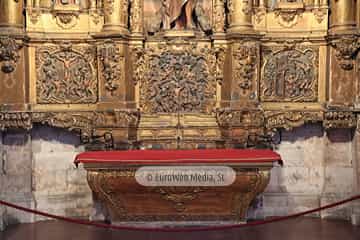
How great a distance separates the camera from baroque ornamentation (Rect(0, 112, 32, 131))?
7.74m

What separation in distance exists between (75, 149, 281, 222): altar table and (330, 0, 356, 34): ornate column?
7.83 feet

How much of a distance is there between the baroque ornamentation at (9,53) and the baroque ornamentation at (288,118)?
13.7 ft

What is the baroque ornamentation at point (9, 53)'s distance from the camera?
7617mm

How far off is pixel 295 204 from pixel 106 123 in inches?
142

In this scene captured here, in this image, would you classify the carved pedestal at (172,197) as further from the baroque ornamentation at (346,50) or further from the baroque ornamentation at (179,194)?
the baroque ornamentation at (346,50)

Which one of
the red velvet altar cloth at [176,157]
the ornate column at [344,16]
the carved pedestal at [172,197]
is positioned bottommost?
the carved pedestal at [172,197]

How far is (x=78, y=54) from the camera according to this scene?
8.27 m

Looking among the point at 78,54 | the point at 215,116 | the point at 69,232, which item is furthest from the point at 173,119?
the point at 69,232

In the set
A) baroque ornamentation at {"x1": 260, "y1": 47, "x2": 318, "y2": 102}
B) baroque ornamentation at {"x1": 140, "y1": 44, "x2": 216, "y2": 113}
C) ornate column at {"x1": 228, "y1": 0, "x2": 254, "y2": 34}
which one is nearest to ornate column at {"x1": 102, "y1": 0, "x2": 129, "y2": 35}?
baroque ornamentation at {"x1": 140, "y1": 44, "x2": 216, "y2": 113}

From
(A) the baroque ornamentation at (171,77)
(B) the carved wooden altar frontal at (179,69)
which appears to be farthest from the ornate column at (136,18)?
(A) the baroque ornamentation at (171,77)

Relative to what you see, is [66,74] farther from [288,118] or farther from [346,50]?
[346,50]

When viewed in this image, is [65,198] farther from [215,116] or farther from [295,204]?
[295,204]

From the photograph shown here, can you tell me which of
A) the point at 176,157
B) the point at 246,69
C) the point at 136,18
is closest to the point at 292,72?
the point at 246,69

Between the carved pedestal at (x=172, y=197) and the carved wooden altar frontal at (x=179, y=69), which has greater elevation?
the carved wooden altar frontal at (x=179, y=69)
